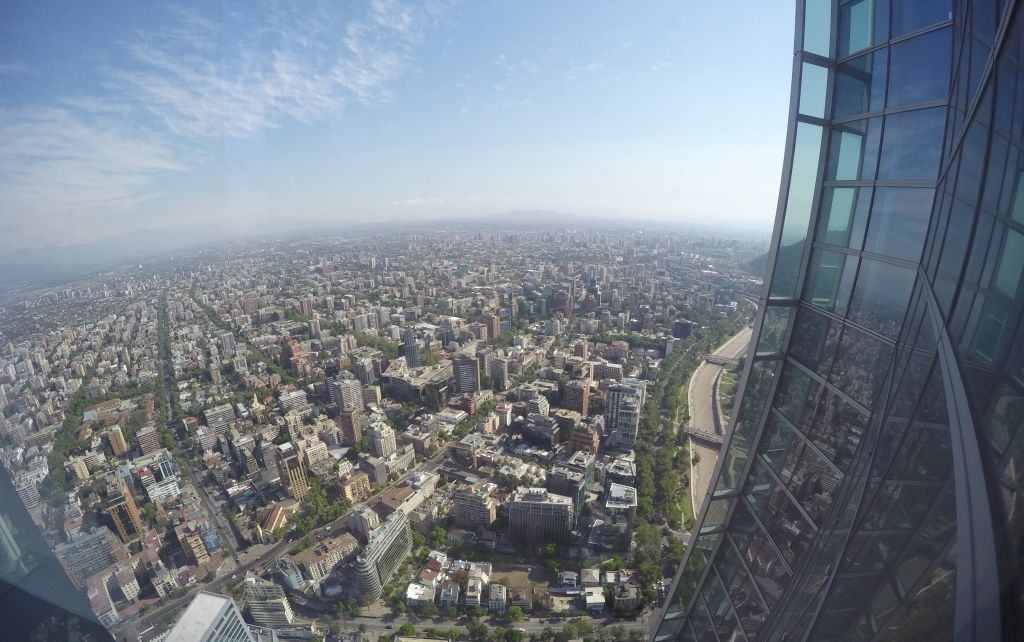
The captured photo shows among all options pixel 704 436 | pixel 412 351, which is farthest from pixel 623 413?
pixel 412 351

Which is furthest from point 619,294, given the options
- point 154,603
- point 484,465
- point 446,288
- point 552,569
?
point 154,603

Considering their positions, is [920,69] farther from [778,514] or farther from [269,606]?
[269,606]

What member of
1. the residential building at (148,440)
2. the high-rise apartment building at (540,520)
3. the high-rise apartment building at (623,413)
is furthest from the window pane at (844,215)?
the residential building at (148,440)

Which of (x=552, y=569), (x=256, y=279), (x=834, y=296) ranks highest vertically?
(x=834, y=296)

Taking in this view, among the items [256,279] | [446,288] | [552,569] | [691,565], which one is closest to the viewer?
[691,565]

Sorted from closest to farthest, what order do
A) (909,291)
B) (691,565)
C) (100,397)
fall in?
(909,291), (691,565), (100,397)

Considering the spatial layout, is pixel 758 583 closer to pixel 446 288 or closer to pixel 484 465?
pixel 484 465
